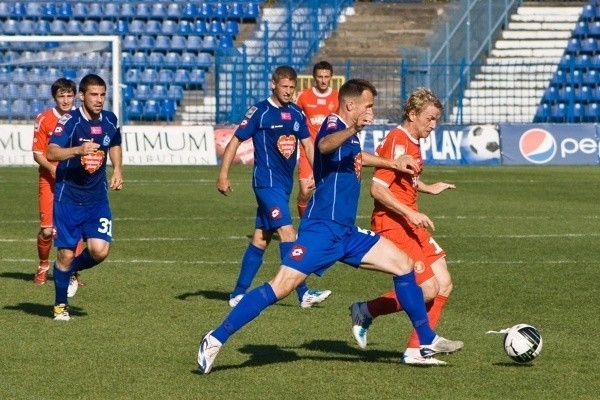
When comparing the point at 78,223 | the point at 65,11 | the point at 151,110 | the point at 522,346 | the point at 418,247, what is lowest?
the point at 522,346

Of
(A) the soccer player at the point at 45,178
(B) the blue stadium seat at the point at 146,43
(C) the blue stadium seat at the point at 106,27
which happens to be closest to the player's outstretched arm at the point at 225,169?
(A) the soccer player at the point at 45,178

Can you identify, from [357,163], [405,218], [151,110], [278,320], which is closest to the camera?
[357,163]

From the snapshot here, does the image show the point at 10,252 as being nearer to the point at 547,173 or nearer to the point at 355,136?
the point at 355,136

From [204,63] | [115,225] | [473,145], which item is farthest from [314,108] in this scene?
[204,63]

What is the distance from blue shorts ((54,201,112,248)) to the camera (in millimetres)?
11109

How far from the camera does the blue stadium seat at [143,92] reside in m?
35.7

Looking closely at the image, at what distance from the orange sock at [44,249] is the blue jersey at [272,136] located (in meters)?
2.68

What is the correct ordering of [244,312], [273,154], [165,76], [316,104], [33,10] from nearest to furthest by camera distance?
1. [244,312]
2. [273,154]
3. [316,104]
4. [165,76]
5. [33,10]

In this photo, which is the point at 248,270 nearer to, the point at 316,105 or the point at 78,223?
the point at 78,223

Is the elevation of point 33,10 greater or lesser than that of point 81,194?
greater

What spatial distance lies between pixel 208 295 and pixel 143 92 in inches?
943

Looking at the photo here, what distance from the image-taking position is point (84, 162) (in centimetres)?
1111

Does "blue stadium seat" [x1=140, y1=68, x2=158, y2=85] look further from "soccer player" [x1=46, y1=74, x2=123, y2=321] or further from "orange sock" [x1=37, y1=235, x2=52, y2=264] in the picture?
"soccer player" [x1=46, y1=74, x2=123, y2=321]

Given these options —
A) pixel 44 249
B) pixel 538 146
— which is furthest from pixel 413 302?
pixel 538 146
